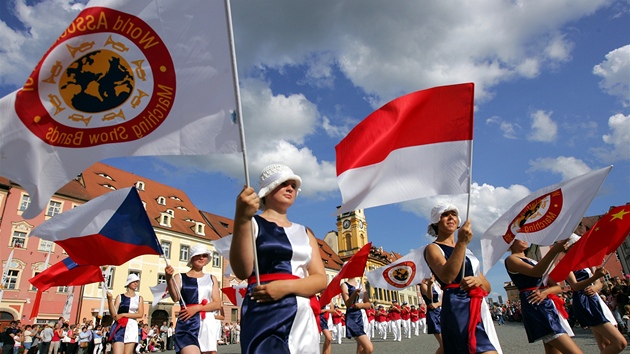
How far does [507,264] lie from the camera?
230 inches

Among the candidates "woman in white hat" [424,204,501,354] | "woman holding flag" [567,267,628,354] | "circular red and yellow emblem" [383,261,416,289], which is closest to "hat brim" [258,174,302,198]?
"woman in white hat" [424,204,501,354]

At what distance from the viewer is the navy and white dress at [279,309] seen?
2664mm

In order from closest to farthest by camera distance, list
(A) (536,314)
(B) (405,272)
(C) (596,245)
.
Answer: (A) (536,314) → (C) (596,245) → (B) (405,272)

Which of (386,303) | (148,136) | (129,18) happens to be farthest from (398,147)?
(386,303)

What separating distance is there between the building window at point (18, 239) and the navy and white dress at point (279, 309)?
122ft

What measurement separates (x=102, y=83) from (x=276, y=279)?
198 cm

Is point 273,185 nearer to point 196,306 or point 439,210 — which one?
point 439,210

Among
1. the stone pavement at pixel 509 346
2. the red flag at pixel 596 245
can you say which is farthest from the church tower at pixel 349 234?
the red flag at pixel 596 245

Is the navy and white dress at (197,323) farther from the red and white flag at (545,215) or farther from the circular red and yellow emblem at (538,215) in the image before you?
the circular red and yellow emblem at (538,215)

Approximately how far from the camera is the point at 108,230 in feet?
20.9

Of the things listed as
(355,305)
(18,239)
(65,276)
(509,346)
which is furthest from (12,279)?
(509,346)

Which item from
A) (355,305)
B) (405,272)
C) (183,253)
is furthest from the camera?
(183,253)

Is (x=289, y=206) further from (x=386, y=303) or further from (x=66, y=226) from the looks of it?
(x=386, y=303)

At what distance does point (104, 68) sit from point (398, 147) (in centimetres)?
273
